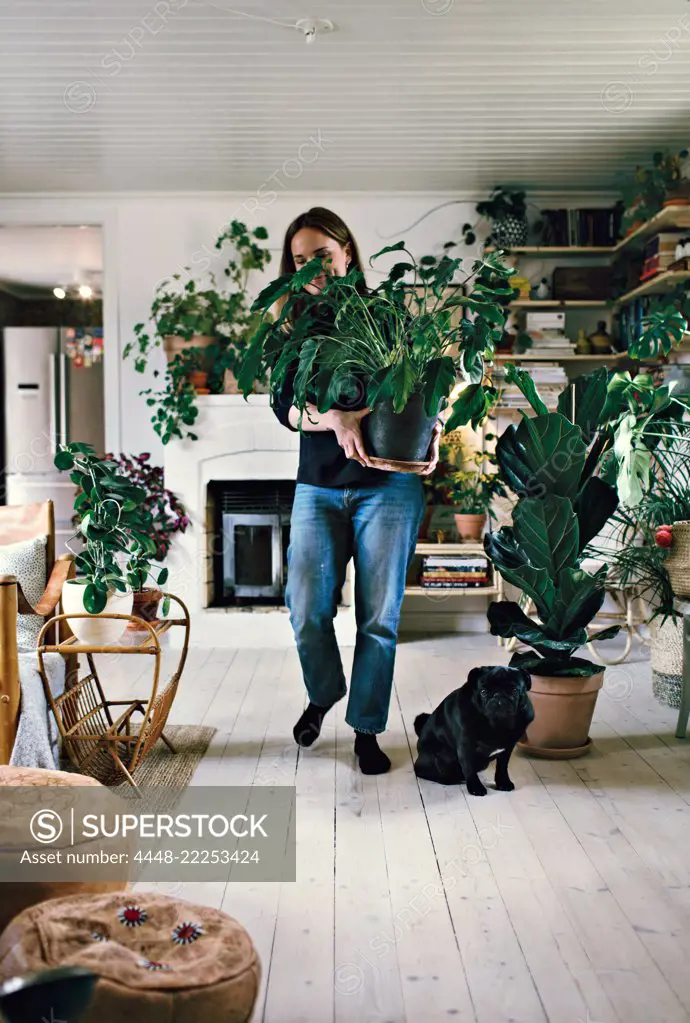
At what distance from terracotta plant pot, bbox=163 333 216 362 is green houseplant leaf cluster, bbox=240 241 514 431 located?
2467 millimetres

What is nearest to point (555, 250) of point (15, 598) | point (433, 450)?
point (433, 450)

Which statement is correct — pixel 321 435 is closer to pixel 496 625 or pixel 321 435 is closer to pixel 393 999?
pixel 496 625

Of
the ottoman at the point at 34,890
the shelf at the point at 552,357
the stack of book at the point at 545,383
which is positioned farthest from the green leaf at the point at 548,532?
the shelf at the point at 552,357

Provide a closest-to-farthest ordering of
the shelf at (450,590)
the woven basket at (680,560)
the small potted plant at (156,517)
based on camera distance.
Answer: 1. the woven basket at (680,560)
2. the small potted plant at (156,517)
3. the shelf at (450,590)

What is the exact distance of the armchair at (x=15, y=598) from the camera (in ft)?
7.60

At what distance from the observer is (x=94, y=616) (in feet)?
8.20

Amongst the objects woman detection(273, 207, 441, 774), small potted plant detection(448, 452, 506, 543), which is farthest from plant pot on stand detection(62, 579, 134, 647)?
small potted plant detection(448, 452, 506, 543)

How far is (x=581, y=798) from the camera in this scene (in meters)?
2.47

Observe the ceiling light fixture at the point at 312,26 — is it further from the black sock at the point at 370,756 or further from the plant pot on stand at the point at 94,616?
the black sock at the point at 370,756

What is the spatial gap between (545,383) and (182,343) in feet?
6.14

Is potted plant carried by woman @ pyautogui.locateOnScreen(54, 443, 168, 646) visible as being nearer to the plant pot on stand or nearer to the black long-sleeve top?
the plant pot on stand

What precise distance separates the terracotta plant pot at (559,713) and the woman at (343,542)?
1.59 feet

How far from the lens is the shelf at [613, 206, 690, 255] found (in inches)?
169

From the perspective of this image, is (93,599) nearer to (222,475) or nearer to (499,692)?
(499,692)
